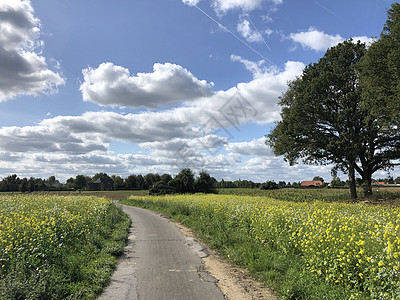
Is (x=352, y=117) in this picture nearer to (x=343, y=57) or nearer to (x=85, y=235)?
(x=343, y=57)

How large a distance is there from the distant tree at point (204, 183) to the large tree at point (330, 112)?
83.2ft

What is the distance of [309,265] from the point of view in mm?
6508

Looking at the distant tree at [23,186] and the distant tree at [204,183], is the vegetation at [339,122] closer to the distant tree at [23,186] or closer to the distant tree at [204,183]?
the distant tree at [204,183]

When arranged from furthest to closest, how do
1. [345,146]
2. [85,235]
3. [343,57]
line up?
1. [343,57]
2. [345,146]
3. [85,235]

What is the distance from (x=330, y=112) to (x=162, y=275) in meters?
26.5

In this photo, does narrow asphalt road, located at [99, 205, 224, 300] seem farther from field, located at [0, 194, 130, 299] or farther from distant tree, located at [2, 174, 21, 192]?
distant tree, located at [2, 174, 21, 192]

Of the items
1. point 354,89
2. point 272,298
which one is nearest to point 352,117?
point 354,89

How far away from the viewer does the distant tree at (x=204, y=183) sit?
175 ft

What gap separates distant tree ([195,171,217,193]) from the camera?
53406 millimetres

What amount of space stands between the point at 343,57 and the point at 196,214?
76.7ft

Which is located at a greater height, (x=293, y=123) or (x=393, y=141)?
(x=293, y=123)

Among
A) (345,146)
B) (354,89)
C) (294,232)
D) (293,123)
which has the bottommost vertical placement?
(294,232)

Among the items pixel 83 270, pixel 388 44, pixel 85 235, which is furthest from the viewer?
pixel 388 44

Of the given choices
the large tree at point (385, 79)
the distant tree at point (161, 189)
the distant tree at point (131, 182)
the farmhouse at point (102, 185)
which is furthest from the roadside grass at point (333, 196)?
the farmhouse at point (102, 185)
